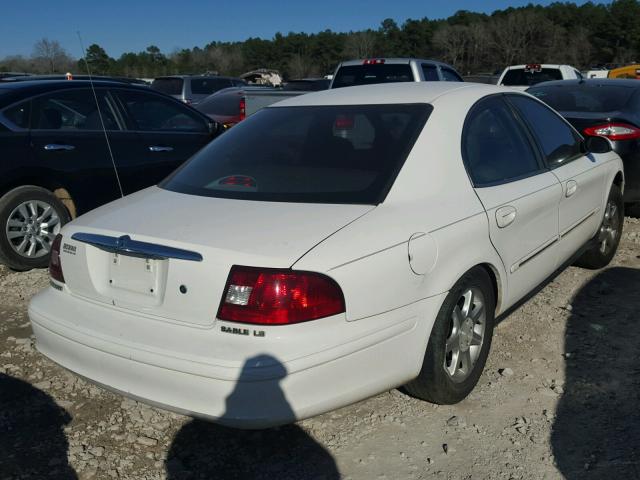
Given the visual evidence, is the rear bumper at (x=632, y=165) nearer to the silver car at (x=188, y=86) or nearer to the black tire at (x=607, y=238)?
the black tire at (x=607, y=238)

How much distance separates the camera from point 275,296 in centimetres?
233

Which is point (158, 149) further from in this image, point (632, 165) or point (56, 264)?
point (632, 165)

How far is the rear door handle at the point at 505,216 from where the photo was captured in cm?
A: 321

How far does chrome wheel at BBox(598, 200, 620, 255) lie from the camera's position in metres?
5.11

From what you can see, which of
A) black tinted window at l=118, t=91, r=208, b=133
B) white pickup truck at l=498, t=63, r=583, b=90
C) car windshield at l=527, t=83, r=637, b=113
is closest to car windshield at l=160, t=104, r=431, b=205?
black tinted window at l=118, t=91, r=208, b=133

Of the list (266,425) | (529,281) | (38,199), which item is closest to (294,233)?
(266,425)

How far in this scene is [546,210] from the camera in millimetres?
3727

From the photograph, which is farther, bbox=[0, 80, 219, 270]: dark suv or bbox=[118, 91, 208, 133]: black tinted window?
bbox=[118, 91, 208, 133]: black tinted window

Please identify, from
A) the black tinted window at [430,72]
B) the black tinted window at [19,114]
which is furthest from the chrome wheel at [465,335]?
the black tinted window at [430,72]

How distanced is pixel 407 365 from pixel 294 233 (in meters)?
0.74

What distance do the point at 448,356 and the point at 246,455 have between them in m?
1.05

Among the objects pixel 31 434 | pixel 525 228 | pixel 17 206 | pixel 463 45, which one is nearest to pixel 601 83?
pixel 525 228

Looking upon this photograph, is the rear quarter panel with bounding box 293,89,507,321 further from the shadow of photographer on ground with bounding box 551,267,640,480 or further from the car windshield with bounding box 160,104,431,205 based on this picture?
the shadow of photographer on ground with bounding box 551,267,640,480

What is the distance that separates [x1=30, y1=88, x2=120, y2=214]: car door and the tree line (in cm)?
6062
